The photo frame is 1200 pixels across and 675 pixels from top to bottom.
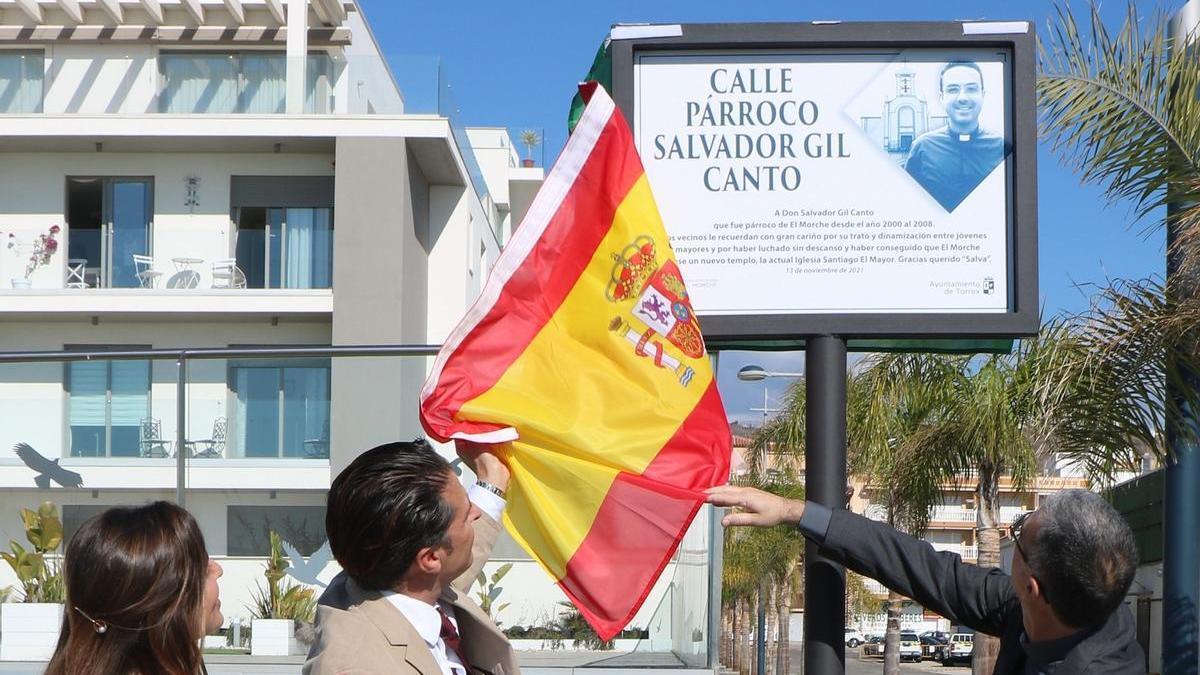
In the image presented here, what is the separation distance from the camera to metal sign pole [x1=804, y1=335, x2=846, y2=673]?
389cm

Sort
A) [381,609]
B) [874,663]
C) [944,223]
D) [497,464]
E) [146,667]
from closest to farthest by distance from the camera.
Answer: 1. [146,667]
2. [381,609]
3. [497,464]
4. [944,223]
5. [874,663]

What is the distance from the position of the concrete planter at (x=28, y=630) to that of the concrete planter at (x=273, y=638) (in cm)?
84

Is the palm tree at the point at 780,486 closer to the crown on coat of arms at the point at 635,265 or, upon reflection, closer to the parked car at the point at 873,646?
the crown on coat of arms at the point at 635,265

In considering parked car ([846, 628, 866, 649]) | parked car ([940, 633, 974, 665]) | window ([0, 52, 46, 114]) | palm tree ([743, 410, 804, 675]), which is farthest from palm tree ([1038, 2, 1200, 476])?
parked car ([846, 628, 866, 649])

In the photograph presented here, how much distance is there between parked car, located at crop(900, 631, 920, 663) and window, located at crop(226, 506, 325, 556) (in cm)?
8609

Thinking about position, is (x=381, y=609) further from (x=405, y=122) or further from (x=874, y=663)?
(x=874, y=663)

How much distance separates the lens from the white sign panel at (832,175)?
13.0ft

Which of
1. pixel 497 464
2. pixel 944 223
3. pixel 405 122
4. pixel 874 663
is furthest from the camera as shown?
pixel 874 663

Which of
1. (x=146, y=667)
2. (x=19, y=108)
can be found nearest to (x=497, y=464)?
(x=146, y=667)

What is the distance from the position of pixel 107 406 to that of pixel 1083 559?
4.50m

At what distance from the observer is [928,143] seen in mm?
3990

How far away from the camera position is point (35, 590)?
20.1 ft

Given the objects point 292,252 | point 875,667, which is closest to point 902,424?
point 292,252

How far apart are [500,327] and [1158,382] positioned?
428 centimetres
